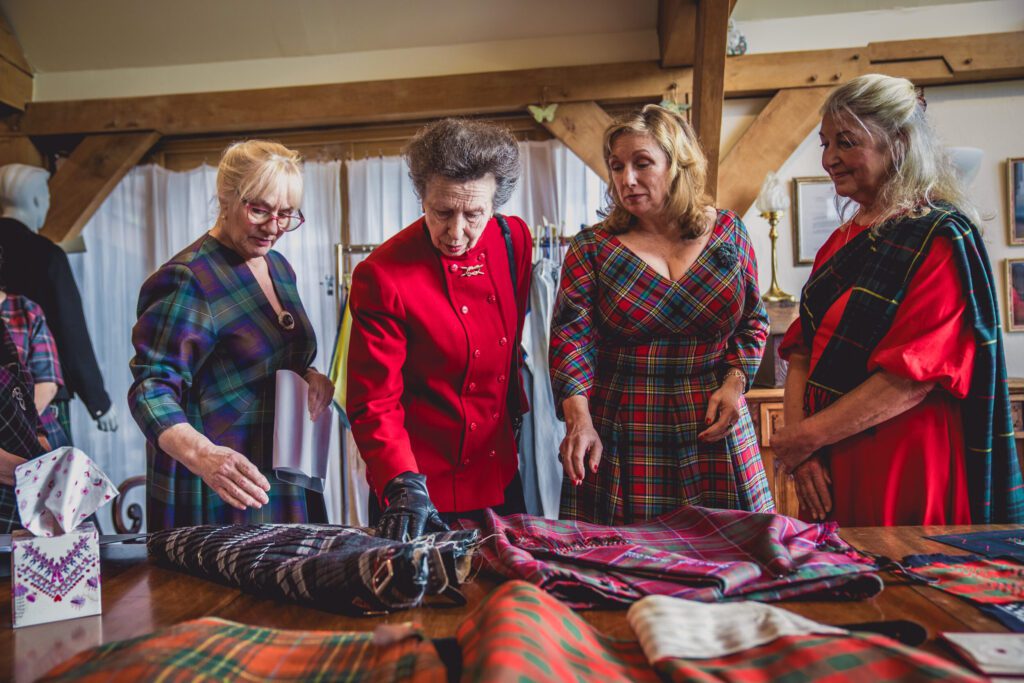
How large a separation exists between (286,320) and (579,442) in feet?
2.69

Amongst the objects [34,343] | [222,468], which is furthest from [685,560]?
[34,343]

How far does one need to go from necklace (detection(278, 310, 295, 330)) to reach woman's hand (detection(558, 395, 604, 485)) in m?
0.74

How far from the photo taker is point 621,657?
79cm

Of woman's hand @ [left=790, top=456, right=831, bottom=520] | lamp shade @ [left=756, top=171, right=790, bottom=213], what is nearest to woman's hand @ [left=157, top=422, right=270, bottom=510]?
woman's hand @ [left=790, top=456, right=831, bottom=520]

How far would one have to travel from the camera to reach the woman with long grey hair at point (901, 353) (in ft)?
4.73

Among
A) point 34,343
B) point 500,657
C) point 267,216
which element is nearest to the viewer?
point 500,657

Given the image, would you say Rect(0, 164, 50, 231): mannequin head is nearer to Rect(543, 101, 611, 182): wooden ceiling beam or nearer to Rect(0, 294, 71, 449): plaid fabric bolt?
Rect(0, 294, 71, 449): plaid fabric bolt

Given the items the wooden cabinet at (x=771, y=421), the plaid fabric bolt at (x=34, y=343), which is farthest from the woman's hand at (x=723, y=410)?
the plaid fabric bolt at (x=34, y=343)

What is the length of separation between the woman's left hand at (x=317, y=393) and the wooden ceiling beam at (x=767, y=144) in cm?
282

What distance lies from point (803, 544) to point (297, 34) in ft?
14.1

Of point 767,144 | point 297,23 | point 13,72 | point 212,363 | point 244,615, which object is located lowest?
point 244,615

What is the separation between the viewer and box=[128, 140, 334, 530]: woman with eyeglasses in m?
1.69

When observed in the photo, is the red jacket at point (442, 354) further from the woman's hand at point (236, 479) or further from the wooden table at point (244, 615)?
the wooden table at point (244, 615)

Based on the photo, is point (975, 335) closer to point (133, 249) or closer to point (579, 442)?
point (579, 442)
